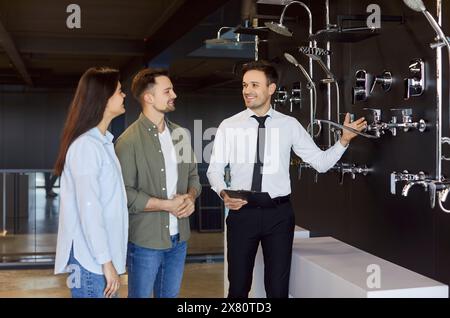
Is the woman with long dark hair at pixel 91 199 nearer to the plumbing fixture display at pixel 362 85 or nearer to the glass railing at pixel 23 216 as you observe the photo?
the plumbing fixture display at pixel 362 85

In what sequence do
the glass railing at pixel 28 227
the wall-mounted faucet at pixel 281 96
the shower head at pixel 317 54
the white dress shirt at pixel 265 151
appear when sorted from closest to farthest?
the white dress shirt at pixel 265 151
the shower head at pixel 317 54
the wall-mounted faucet at pixel 281 96
the glass railing at pixel 28 227

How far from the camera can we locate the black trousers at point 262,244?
8.95 feet

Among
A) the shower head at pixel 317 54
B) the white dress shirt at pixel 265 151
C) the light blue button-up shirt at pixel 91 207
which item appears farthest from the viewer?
the shower head at pixel 317 54

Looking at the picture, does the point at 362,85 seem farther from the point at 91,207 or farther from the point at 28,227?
the point at 28,227

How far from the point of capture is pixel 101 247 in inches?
79.7

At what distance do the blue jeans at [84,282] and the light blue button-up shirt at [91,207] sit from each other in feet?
0.06

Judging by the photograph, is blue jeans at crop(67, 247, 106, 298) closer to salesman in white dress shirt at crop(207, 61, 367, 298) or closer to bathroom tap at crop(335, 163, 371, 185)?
salesman in white dress shirt at crop(207, 61, 367, 298)

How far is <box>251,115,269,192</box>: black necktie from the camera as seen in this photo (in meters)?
2.82

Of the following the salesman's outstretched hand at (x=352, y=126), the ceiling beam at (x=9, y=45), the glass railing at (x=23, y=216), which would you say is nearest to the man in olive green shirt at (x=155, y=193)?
the salesman's outstretched hand at (x=352, y=126)

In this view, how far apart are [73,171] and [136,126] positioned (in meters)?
0.55

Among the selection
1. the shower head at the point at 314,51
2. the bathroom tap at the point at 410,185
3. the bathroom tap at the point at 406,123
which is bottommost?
the bathroom tap at the point at 410,185

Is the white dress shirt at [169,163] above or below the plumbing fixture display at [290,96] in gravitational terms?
below

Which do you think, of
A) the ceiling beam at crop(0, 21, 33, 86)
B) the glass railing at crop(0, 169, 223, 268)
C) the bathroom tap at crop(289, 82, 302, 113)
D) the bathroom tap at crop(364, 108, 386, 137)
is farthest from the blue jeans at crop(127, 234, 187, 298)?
the glass railing at crop(0, 169, 223, 268)
